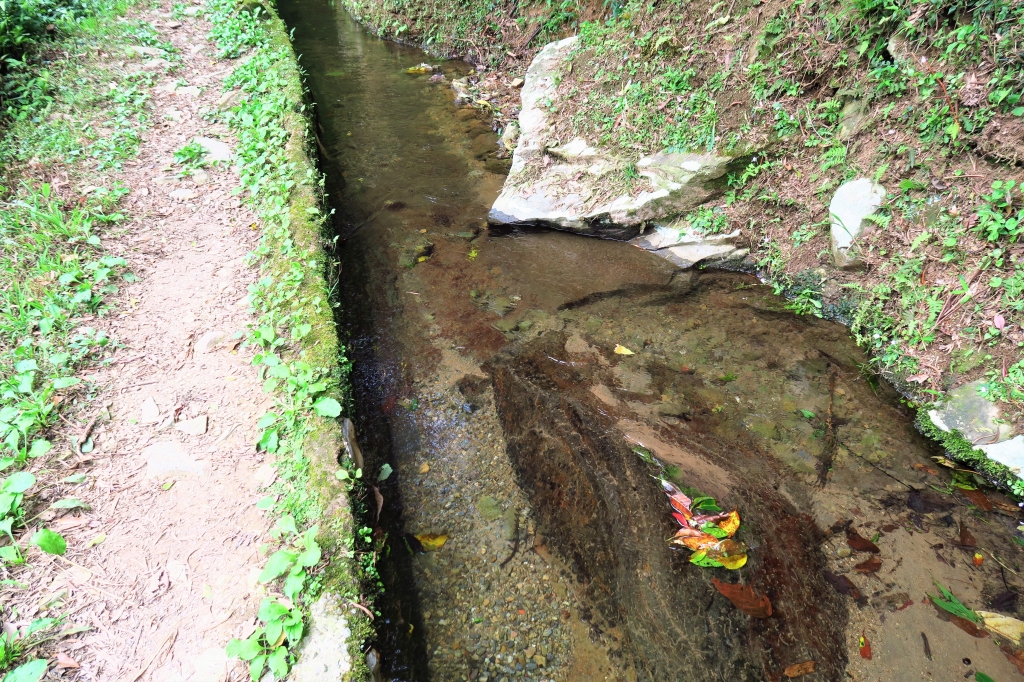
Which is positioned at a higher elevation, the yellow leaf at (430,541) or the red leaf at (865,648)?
the red leaf at (865,648)

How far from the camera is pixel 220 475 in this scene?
2.80 metres

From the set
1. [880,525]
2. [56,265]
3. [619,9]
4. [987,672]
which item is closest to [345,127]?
[619,9]

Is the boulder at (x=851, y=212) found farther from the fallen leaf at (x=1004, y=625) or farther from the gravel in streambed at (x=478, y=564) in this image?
the gravel in streambed at (x=478, y=564)

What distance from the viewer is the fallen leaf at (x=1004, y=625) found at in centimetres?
260

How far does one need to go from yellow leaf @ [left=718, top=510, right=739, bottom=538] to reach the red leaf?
725 millimetres

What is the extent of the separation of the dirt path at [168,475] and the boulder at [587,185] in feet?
9.23

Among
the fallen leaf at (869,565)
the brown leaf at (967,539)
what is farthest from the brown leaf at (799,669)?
the brown leaf at (967,539)

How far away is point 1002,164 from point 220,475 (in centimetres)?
549

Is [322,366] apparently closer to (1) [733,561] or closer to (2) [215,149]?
(1) [733,561]

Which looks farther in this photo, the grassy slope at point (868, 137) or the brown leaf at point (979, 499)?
the grassy slope at point (868, 137)

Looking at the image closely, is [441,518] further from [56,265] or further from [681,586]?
[56,265]

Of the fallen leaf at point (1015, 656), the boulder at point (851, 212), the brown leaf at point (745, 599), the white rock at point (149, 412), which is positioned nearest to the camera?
the fallen leaf at point (1015, 656)

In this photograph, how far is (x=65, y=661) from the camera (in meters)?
2.14

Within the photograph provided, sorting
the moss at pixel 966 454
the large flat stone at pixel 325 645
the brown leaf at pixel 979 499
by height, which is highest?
the moss at pixel 966 454
